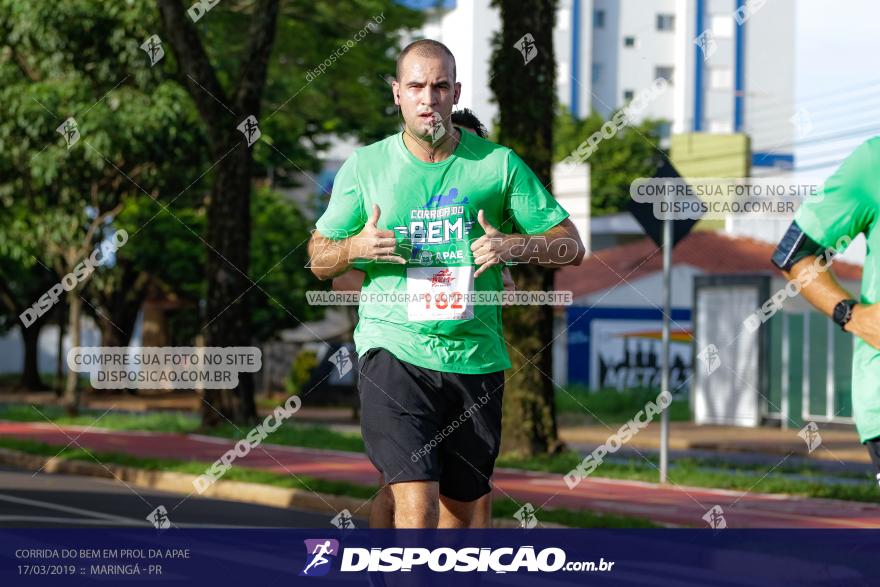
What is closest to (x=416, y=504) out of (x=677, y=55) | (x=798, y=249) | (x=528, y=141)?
(x=798, y=249)

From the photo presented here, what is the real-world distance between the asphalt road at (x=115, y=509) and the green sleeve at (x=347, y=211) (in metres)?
5.64

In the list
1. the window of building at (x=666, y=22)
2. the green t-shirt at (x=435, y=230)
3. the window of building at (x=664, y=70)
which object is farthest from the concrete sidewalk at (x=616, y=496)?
the window of building at (x=666, y=22)

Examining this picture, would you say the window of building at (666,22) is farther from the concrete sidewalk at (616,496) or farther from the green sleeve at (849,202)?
the green sleeve at (849,202)

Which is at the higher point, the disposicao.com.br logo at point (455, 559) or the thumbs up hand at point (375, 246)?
the thumbs up hand at point (375, 246)

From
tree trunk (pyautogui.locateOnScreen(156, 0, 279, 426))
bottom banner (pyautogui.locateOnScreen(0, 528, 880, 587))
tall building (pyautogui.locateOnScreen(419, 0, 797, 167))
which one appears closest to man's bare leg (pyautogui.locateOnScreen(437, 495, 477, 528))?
bottom banner (pyautogui.locateOnScreen(0, 528, 880, 587))

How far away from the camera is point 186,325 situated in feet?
149

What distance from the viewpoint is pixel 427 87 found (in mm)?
4863

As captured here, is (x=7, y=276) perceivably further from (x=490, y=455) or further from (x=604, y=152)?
(x=490, y=455)

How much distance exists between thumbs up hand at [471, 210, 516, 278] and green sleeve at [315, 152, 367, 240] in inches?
17.4

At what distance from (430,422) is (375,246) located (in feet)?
1.92

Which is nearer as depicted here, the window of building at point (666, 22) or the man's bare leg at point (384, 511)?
the man's bare leg at point (384, 511)

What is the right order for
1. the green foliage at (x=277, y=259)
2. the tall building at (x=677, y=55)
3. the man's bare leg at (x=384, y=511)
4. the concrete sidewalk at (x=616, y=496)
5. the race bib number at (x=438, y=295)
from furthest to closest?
the tall building at (x=677, y=55) < the green foliage at (x=277, y=259) < the concrete sidewalk at (x=616, y=496) < the man's bare leg at (x=384, y=511) < the race bib number at (x=438, y=295)

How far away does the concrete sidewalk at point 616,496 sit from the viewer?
423 inches

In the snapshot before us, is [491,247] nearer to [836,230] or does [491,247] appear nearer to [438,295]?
[438,295]
